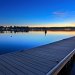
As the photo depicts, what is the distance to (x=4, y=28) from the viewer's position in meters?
104

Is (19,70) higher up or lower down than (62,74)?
higher up

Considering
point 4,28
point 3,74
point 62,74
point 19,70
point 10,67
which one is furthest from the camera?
point 4,28

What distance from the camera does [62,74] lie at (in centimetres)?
622

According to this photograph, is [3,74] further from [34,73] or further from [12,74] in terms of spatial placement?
[34,73]

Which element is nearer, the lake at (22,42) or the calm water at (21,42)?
the lake at (22,42)

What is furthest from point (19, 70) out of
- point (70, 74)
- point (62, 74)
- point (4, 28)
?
point (4, 28)

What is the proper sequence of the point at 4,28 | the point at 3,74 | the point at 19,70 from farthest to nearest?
the point at 4,28, the point at 19,70, the point at 3,74

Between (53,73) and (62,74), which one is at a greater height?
(53,73)

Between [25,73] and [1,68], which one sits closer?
[25,73]

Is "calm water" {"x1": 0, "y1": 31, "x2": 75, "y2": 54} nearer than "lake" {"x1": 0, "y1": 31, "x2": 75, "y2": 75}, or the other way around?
"lake" {"x1": 0, "y1": 31, "x2": 75, "y2": 75}

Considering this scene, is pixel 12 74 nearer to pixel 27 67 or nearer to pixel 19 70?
pixel 19 70

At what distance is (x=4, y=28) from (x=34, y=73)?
103 m

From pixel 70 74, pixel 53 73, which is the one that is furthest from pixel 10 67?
pixel 70 74

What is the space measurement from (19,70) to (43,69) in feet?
2.34
